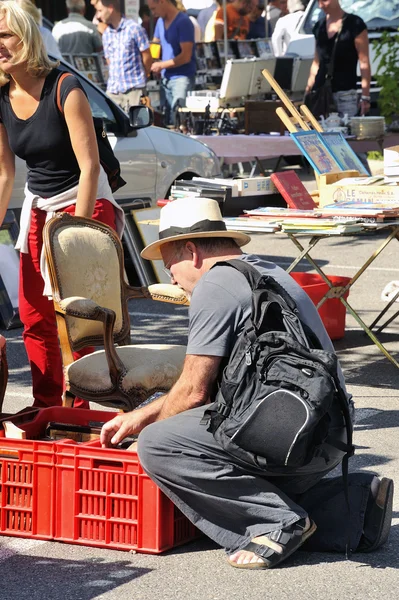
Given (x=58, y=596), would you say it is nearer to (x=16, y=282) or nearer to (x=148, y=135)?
(x=16, y=282)

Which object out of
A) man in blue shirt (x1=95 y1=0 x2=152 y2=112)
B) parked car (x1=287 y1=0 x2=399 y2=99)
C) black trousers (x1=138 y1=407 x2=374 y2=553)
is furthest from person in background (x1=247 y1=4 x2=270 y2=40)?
black trousers (x1=138 y1=407 x2=374 y2=553)

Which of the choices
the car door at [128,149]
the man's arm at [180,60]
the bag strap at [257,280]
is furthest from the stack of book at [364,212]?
the man's arm at [180,60]

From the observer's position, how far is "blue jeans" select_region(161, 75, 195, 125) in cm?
1530

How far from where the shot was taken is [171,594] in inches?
157

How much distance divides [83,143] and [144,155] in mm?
4285

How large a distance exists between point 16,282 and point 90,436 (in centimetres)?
415

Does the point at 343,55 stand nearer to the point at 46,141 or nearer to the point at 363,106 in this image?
the point at 363,106

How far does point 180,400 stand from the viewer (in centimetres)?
428

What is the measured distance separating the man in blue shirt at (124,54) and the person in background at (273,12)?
8650 millimetres

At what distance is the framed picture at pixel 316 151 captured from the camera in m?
7.78

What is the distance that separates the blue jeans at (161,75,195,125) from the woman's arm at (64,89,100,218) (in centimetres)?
968

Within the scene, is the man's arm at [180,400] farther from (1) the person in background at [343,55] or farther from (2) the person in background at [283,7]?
(2) the person in background at [283,7]

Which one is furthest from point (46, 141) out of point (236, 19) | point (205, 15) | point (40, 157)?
point (205, 15)

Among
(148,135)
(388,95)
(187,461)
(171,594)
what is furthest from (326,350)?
(388,95)
